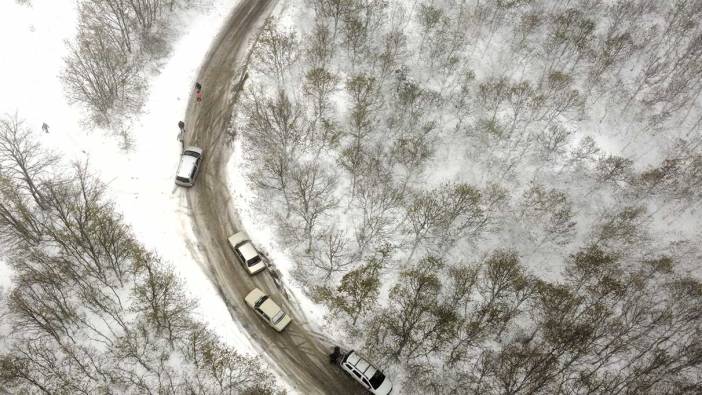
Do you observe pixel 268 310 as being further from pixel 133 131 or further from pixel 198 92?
pixel 198 92

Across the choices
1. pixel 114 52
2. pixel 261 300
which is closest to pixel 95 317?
pixel 261 300

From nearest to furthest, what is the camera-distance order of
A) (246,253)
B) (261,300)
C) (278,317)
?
(278,317) → (261,300) → (246,253)

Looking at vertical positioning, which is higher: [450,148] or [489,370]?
[450,148]

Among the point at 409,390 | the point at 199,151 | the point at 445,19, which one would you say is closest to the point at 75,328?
the point at 199,151

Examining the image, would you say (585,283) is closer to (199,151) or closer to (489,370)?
(489,370)

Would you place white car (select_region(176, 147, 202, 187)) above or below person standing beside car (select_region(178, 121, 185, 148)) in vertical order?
below

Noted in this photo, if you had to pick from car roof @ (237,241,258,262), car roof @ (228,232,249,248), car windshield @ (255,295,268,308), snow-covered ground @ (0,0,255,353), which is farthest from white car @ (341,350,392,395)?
car roof @ (228,232,249,248)

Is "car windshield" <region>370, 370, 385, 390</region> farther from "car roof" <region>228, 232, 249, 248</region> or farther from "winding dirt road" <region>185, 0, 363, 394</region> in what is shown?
"car roof" <region>228, 232, 249, 248</region>
